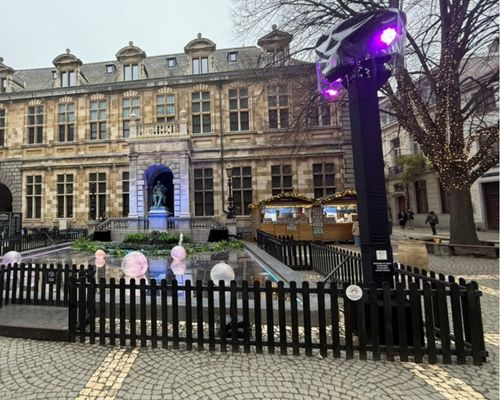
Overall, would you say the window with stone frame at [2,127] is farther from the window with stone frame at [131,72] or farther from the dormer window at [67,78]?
the window with stone frame at [131,72]

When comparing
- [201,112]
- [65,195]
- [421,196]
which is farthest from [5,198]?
[421,196]

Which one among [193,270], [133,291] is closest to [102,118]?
[193,270]

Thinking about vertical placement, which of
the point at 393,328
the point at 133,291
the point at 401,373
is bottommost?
the point at 401,373

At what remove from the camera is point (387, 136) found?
109 feet

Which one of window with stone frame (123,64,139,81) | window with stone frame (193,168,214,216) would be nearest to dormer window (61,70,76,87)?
window with stone frame (123,64,139,81)

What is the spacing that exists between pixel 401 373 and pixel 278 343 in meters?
1.43

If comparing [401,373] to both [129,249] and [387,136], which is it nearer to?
[129,249]

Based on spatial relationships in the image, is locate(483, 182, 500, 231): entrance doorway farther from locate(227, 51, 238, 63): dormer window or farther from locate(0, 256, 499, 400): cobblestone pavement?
locate(0, 256, 499, 400): cobblestone pavement

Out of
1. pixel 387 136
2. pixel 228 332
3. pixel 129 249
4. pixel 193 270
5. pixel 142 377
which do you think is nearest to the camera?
pixel 142 377

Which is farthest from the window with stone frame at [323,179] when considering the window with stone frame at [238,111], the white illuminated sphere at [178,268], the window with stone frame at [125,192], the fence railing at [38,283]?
the fence railing at [38,283]

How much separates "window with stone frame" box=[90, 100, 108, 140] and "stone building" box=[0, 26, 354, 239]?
0.08 meters

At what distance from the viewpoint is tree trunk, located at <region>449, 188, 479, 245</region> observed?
1130 cm

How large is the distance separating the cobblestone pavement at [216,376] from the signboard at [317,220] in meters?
13.3

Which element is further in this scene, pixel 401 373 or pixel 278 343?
pixel 278 343
